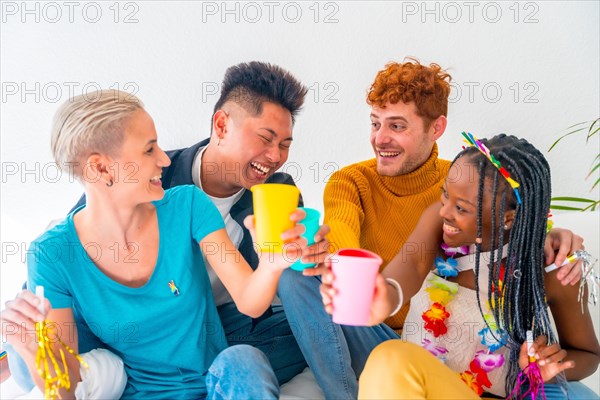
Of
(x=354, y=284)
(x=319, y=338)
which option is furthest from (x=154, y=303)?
(x=354, y=284)

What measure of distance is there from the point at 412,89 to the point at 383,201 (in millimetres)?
415

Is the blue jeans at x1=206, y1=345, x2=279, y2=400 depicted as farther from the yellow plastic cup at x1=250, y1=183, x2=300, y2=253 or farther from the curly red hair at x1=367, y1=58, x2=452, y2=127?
the curly red hair at x1=367, y1=58, x2=452, y2=127

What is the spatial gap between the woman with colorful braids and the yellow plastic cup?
35cm

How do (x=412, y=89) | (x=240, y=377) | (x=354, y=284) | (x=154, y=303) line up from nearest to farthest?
(x=354, y=284), (x=240, y=377), (x=154, y=303), (x=412, y=89)

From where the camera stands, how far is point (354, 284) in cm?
134

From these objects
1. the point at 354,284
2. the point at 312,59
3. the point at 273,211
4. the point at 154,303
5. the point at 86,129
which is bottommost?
the point at 154,303

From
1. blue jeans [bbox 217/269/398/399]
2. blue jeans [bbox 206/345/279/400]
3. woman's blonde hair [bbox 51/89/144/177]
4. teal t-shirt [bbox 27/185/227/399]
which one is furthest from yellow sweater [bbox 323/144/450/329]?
woman's blonde hair [bbox 51/89/144/177]

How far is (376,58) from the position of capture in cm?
277

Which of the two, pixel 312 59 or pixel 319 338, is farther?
pixel 312 59

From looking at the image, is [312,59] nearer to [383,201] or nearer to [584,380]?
[383,201]

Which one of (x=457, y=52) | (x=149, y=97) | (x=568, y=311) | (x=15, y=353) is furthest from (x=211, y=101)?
(x=568, y=311)

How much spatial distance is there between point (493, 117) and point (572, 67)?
41 cm

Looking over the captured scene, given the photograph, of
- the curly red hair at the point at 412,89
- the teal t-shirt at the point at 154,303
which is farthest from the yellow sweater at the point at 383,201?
the teal t-shirt at the point at 154,303

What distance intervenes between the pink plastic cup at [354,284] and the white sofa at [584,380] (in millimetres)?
433
